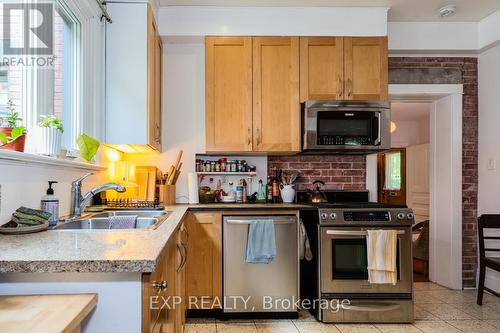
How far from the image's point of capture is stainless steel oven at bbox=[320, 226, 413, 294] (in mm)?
2568

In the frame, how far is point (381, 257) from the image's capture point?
252 centimetres

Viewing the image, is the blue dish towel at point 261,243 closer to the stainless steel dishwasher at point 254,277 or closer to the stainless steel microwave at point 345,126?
the stainless steel dishwasher at point 254,277

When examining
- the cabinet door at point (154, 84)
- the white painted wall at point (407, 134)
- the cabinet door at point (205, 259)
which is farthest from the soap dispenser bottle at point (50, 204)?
the white painted wall at point (407, 134)

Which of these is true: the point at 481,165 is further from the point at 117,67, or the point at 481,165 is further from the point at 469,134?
the point at 117,67

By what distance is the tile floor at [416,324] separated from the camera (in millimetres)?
2471

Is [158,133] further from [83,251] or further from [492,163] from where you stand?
[492,163]

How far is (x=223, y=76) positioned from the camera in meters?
2.99

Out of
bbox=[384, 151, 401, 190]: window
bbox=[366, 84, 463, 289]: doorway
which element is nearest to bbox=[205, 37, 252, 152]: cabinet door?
bbox=[366, 84, 463, 289]: doorway

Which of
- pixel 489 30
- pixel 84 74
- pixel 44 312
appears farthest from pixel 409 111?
pixel 44 312

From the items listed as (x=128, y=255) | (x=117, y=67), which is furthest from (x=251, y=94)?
(x=128, y=255)

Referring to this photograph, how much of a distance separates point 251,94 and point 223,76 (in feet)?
0.96

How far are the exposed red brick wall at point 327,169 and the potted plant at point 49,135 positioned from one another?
79.6 inches

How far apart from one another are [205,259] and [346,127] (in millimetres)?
1630

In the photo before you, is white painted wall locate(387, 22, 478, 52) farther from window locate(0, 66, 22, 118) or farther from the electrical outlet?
window locate(0, 66, 22, 118)
